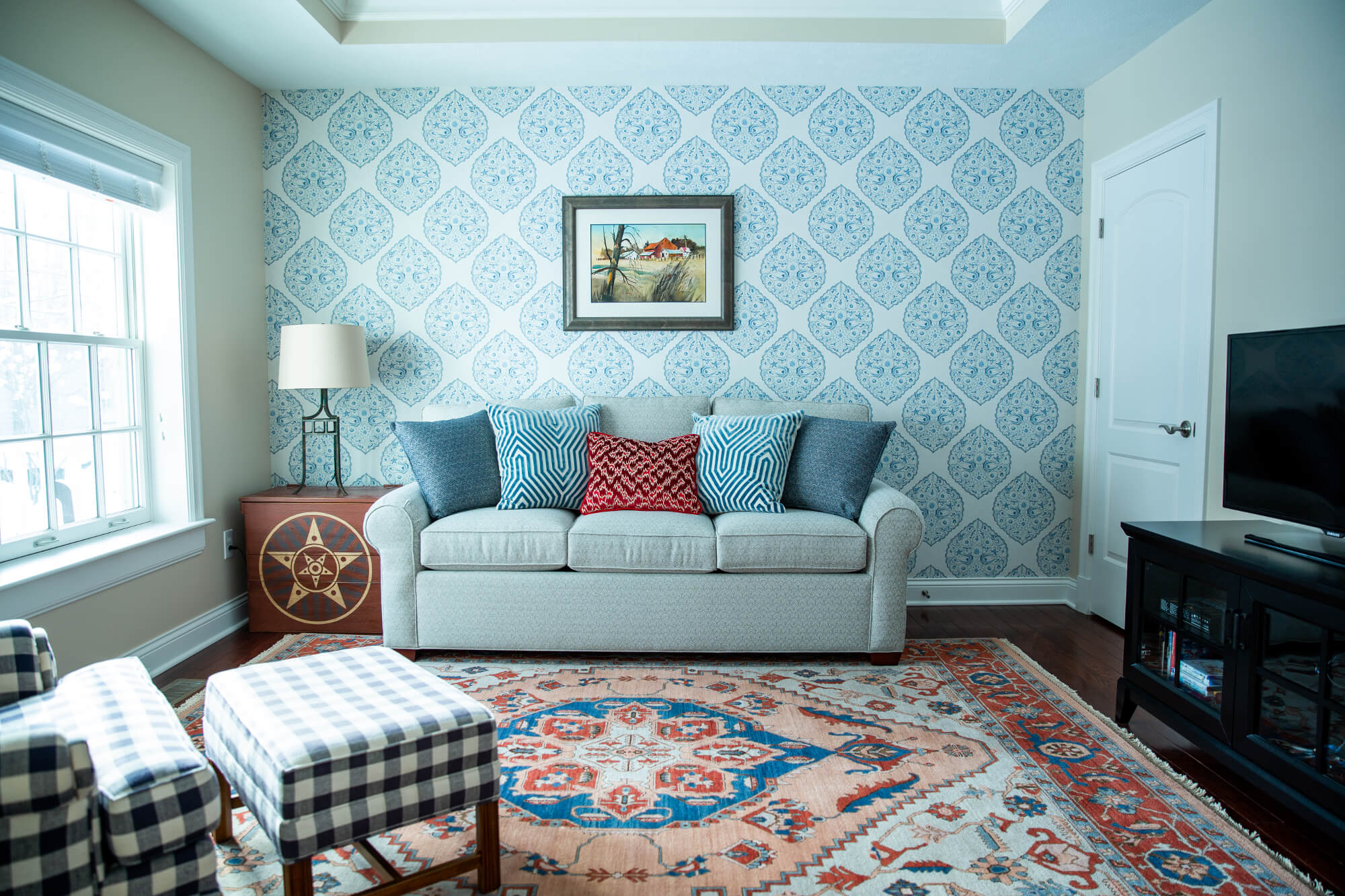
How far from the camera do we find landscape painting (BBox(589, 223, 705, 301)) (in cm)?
388

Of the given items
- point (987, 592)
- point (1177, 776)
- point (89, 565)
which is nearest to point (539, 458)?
point (89, 565)

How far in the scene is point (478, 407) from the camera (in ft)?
12.0

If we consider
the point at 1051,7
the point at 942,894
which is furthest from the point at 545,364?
the point at 942,894

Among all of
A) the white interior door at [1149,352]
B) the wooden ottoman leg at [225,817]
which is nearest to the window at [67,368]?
the wooden ottoman leg at [225,817]

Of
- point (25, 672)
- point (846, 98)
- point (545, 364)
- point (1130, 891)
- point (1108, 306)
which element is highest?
point (846, 98)

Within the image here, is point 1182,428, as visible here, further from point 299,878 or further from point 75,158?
point 75,158

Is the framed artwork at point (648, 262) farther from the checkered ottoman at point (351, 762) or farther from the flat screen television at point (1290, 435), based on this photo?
the checkered ottoman at point (351, 762)

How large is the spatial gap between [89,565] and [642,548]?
182 cm

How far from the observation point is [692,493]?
334cm

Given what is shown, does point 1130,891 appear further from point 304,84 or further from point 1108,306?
point 304,84

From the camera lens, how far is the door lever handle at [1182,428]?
3088 millimetres

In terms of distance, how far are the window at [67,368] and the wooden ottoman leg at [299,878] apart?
171 centimetres

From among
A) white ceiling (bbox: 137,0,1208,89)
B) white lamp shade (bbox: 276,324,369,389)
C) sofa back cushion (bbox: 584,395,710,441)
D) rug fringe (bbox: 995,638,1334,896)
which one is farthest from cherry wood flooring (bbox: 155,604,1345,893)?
white ceiling (bbox: 137,0,1208,89)

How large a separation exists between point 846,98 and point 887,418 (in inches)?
60.4
